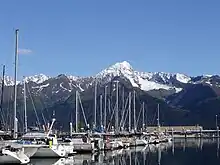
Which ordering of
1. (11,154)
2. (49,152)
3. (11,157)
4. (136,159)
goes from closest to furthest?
(11,157) < (11,154) < (49,152) < (136,159)

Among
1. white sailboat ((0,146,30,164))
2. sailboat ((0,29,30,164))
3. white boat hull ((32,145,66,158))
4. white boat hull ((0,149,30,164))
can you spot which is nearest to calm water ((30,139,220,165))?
white boat hull ((32,145,66,158))

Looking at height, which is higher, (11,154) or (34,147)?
(34,147)

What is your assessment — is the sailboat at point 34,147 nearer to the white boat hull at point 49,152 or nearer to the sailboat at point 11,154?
the white boat hull at point 49,152

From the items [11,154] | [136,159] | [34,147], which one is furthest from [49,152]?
[11,154]

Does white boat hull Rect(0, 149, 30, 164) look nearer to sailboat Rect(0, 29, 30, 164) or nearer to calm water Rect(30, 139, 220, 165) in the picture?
sailboat Rect(0, 29, 30, 164)

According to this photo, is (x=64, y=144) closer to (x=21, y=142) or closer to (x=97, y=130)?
(x=21, y=142)

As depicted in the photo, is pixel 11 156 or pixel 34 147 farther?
pixel 34 147

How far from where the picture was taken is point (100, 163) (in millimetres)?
71312

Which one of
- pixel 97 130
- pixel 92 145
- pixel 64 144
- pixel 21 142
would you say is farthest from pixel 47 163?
pixel 97 130

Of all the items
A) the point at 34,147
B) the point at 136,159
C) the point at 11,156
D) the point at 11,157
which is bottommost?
the point at 136,159

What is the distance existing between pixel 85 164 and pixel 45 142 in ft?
36.0

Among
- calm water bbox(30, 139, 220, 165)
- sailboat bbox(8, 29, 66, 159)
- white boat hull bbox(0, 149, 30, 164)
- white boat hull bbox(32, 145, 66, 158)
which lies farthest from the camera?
white boat hull bbox(32, 145, 66, 158)

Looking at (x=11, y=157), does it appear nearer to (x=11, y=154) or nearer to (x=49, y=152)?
(x=11, y=154)

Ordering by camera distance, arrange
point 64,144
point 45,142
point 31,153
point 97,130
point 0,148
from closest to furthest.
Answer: point 0,148
point 31,153
point 45,142
point 64,144
point 97,130
